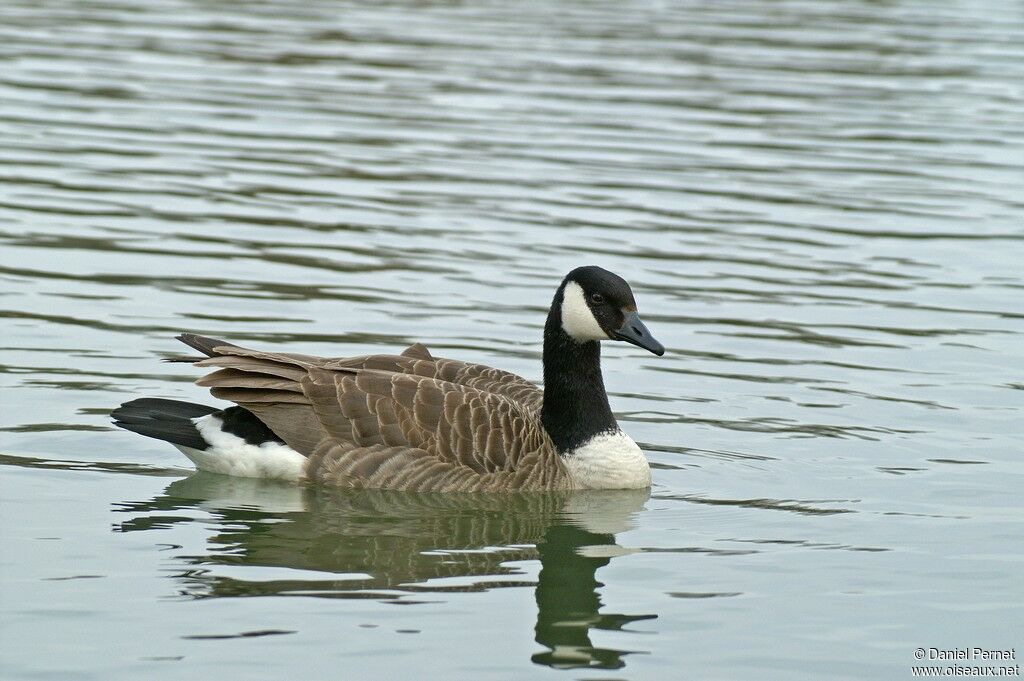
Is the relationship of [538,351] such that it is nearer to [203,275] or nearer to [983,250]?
[203,275]

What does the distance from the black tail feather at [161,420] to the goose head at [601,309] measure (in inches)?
96.7

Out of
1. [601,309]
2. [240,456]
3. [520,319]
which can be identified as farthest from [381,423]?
[520,319]

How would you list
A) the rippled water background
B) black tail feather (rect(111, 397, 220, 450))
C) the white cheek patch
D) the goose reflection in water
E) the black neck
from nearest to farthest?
1. the rippled water background
2. the goose reflection in water
3. black tail feather (rect(111, 397, 220, 450))
4. the white cheek patch
5. the black neck

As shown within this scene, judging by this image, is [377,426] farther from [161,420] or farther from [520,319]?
[520,319]

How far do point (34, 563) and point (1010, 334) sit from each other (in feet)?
29.1

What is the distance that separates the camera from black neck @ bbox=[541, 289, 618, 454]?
11.0 meters

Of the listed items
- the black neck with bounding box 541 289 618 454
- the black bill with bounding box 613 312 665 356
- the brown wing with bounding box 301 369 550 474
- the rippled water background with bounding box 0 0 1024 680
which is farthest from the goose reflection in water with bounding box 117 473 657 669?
the black bill with bounding box 613 312 665 356

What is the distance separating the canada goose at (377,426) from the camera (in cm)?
1052

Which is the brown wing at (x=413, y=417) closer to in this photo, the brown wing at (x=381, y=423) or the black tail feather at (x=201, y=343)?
the brown wing at (x=381, y=423)

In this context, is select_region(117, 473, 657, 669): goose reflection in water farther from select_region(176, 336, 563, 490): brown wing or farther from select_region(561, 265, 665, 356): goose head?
select_region(561, 265, 665, 356): goose head

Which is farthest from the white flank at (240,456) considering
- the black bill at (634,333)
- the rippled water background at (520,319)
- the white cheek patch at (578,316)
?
the black bill at (634,333)

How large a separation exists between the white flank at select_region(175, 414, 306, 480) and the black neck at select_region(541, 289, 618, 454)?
5.54ft

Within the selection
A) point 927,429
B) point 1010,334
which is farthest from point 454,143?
point 927,429

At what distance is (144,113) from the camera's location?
2192 centimetres
